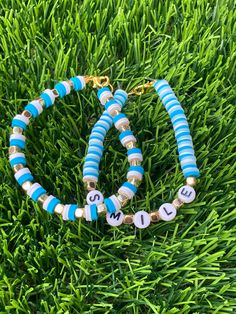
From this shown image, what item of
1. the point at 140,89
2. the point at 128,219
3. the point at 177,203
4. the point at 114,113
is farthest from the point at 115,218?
the point at 140,89

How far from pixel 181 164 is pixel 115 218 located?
182 millimetres

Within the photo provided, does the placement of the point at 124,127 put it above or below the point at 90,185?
above

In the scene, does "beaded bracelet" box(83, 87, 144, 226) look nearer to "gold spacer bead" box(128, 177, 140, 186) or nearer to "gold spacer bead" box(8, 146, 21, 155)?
"gold spacer bead" box(128, 177, 140, 186)

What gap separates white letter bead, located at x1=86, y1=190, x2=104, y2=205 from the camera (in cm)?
103

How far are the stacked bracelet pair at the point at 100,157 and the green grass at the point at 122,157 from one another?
3 cm

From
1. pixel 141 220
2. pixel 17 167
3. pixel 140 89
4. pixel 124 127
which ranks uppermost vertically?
pixel 140 89

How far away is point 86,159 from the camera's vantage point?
108 centimetres

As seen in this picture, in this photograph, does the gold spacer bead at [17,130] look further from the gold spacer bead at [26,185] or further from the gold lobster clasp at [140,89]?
the gold lobster clasp at [140,89]

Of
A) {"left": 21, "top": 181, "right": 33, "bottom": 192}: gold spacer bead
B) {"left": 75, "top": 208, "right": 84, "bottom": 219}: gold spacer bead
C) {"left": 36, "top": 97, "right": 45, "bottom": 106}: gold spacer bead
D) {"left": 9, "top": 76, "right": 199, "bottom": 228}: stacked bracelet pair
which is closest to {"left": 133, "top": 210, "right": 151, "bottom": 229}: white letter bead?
{"left": 9, "top": 76, "right": 199, "bottom": 228}: stacked bracelet pair

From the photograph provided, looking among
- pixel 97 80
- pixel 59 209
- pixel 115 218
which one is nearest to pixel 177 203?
pixel 115 218

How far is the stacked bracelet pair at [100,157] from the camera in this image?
1029 millimetres

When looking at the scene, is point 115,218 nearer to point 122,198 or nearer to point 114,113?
point 122,198

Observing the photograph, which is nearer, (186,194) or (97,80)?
(186,194)

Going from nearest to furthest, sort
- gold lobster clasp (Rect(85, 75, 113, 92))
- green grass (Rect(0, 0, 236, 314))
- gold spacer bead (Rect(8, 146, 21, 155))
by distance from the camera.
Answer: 1. green grass (Rect(0, 0, 236, 314))
2. gold spacer bead (Rect(8, 146, 21, 155))
3. gold lobster clasp (Rect(85, 75, 113, 92))
